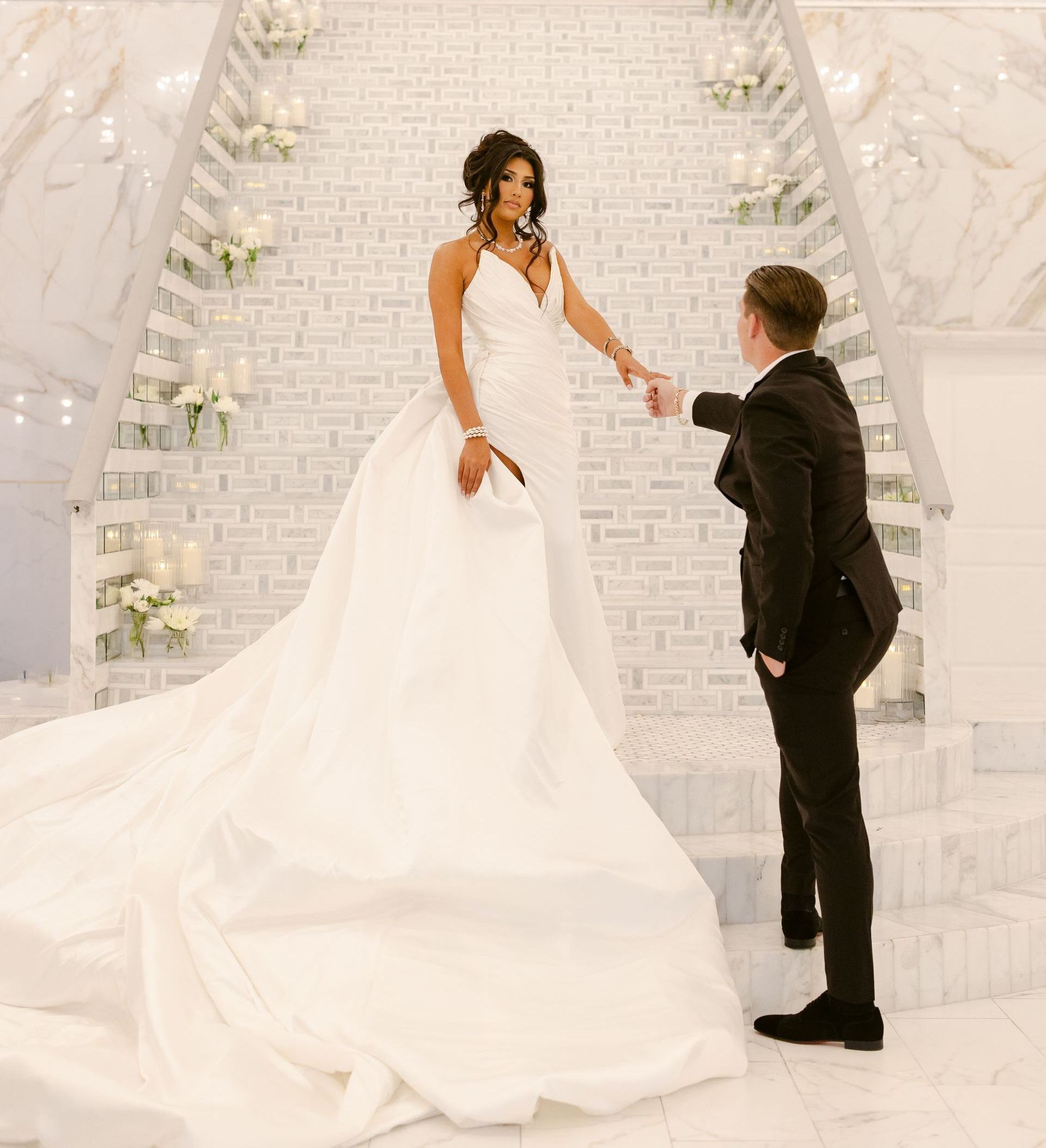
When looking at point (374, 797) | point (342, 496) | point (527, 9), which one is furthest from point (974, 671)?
point (527, 9)

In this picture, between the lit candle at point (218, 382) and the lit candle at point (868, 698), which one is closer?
the lit candle at point (868, 698)

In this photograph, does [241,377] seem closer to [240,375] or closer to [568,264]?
[240,375]

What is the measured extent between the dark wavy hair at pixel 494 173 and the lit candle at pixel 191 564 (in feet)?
7.83

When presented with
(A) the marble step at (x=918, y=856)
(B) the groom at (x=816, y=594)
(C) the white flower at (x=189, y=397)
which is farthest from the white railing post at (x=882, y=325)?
(C) the white flower at (x=189, y=397)

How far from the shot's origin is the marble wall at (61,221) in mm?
7367

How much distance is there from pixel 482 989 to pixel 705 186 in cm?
610

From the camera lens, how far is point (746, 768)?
3.80 meters

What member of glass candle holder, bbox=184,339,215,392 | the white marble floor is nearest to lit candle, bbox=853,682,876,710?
the white marble floor

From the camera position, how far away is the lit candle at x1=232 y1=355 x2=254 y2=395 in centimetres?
607

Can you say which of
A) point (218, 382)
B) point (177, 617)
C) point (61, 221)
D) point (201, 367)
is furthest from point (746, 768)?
point (61, 221)

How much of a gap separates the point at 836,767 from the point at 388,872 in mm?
1145

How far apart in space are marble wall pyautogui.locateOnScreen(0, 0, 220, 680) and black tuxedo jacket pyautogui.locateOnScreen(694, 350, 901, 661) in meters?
5.87

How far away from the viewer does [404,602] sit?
11.1 ft

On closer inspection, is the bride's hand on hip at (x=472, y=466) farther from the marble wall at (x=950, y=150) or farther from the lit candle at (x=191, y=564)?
the marble wall at (x=950, y=150)
